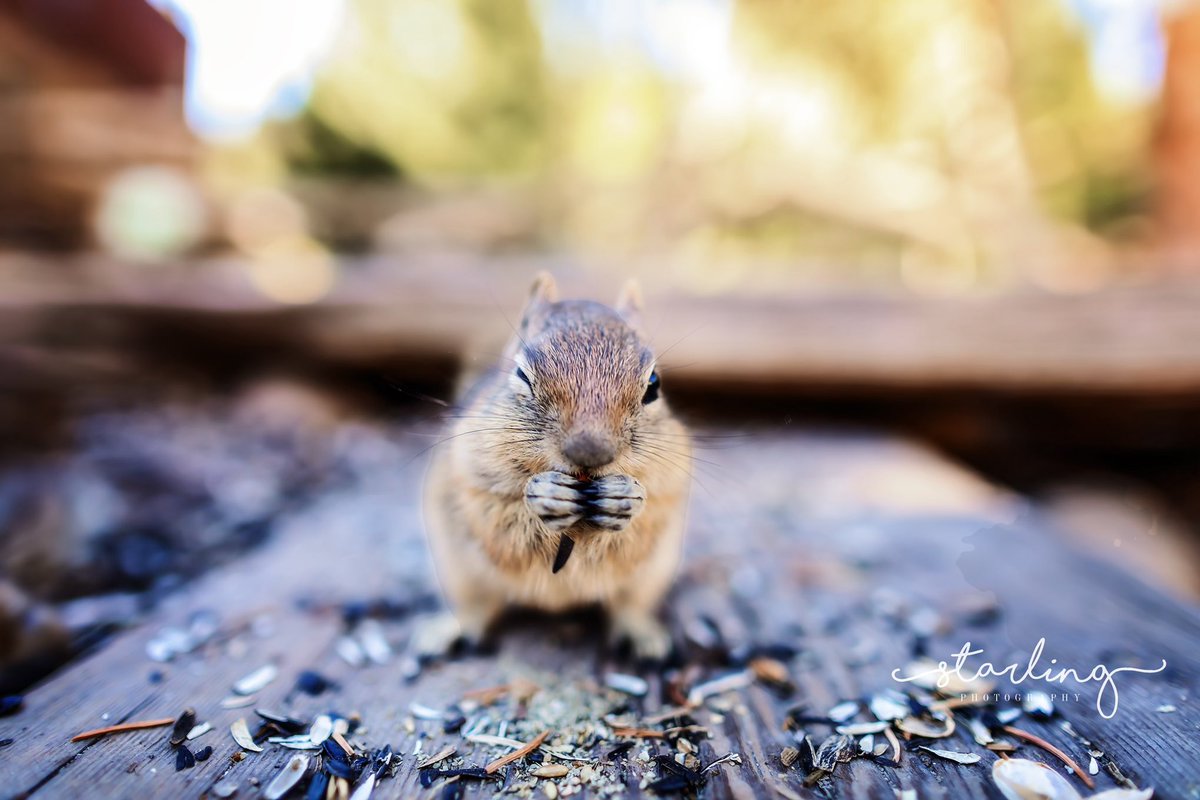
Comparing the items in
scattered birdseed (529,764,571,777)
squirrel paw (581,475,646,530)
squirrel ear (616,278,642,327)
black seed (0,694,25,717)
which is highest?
squirrel ear (616,278,642,327)

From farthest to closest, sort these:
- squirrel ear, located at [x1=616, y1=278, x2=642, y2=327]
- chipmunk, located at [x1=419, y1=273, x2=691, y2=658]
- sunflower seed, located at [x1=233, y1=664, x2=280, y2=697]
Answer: squirrel ear, located at [x1=616, y1=278, x2=642, y2=327], sunflower seed, located at [x1=233, y1=664, x2=280, y2=697], chipmunk, located at [x1=419, y1=273, x2=691, y2=658]

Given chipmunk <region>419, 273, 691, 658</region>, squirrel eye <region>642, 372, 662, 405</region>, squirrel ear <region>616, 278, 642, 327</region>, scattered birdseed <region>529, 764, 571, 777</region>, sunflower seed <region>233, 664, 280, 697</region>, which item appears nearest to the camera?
scattered birdseed <region>529, 764, 571, 777</region>

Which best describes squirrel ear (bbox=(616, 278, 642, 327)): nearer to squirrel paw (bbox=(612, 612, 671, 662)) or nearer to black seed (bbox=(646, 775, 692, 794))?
squirrel paw (bbox=(612, 612, 671, 662))

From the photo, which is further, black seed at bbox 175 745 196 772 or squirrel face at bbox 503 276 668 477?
squirrel face at bbox 503 276 668 477

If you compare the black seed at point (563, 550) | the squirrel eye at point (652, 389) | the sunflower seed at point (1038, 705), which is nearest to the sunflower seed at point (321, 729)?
the black seed at point (563, 550)

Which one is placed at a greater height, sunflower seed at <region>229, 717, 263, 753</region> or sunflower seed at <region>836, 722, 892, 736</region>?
sunflower seed at <region>229, 717, 263, 753</region>

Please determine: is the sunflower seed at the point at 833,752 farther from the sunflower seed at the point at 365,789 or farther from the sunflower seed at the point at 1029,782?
the sunflower seed at the point at 365,789

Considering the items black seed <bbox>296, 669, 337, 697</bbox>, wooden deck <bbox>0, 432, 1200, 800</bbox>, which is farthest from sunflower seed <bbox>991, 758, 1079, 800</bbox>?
black seed <bbox>296, 669, 337, 697</bbox>
